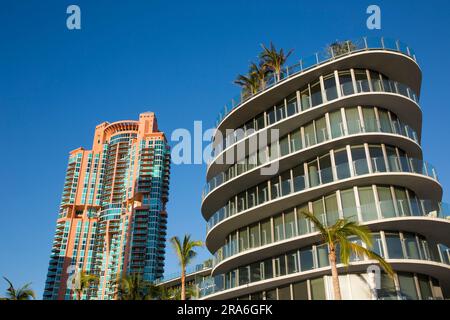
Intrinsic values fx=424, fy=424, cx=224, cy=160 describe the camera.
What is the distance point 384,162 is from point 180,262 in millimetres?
17779

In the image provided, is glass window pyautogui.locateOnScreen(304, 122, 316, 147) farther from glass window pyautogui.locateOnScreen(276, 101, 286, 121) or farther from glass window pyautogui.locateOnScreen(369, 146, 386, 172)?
glass window pyautogui.locateOnScreen(369, 146, 386, 172)

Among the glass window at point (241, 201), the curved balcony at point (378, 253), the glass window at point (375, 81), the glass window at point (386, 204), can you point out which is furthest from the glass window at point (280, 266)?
the glass window at point (375, 81)

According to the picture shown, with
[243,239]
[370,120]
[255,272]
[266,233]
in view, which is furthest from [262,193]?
[370,120]

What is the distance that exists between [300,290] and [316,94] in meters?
14.6

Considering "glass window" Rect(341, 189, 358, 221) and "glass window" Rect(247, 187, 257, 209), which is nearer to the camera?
"glass window" Rect(341, 189, 358, 221)

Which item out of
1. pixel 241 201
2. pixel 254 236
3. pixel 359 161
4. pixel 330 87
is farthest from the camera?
pixel 241 201

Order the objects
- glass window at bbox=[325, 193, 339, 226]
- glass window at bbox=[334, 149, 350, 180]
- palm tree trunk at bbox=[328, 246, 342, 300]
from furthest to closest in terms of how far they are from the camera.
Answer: glass window at bbox=[334, 149, 350, 180], glass window at bbox=[325, 193, 339, 226], palm tree trunk at bbox=[328, 246, 342, 300]

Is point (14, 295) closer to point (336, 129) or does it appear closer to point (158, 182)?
point (336, 129)

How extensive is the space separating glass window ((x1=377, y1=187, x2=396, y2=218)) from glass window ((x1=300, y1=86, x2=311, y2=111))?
864cm

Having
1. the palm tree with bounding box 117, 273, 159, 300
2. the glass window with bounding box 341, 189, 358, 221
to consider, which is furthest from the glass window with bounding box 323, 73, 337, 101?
the palm tree with bounding box 117, 273, 159, 300

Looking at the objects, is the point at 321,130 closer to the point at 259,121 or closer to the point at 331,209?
the point at 331,209

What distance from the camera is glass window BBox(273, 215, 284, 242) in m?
30.9

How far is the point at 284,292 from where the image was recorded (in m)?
29.8
